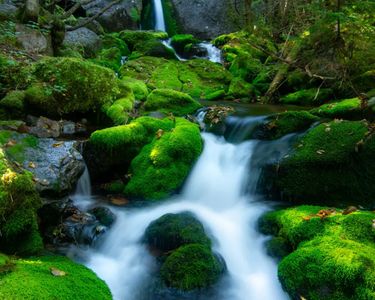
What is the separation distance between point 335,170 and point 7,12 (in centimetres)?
1061

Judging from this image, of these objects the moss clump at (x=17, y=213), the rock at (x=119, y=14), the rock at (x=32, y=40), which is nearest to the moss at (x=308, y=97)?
the rock at (x=32, y=40)

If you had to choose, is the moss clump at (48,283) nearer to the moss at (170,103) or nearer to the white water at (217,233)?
the white water at (217,233)

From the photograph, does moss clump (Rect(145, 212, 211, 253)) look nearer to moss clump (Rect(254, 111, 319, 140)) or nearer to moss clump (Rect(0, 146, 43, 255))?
moss clump (Rect(0, 146, 43, 255))

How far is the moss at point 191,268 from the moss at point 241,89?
28.4ft

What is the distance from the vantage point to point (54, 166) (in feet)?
19.2

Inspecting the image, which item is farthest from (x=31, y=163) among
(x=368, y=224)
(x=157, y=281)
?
(x=368, y=224)

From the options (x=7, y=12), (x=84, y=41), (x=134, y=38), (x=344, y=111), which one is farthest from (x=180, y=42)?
(x=344, y=111)

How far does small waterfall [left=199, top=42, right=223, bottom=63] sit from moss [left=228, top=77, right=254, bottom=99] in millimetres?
4535

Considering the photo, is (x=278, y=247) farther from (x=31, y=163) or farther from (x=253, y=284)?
(x=31, y=163)

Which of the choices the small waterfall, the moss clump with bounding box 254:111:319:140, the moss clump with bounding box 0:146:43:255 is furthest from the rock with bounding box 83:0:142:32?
the moss clump with bounding box 0:146:43:255

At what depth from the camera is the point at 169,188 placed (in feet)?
21.8

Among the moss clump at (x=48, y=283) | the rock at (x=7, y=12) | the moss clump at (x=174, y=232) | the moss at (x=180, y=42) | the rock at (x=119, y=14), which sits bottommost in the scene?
the moss clump at (x=174, y=232)

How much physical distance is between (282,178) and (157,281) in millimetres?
2944

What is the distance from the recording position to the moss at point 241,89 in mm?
12633
